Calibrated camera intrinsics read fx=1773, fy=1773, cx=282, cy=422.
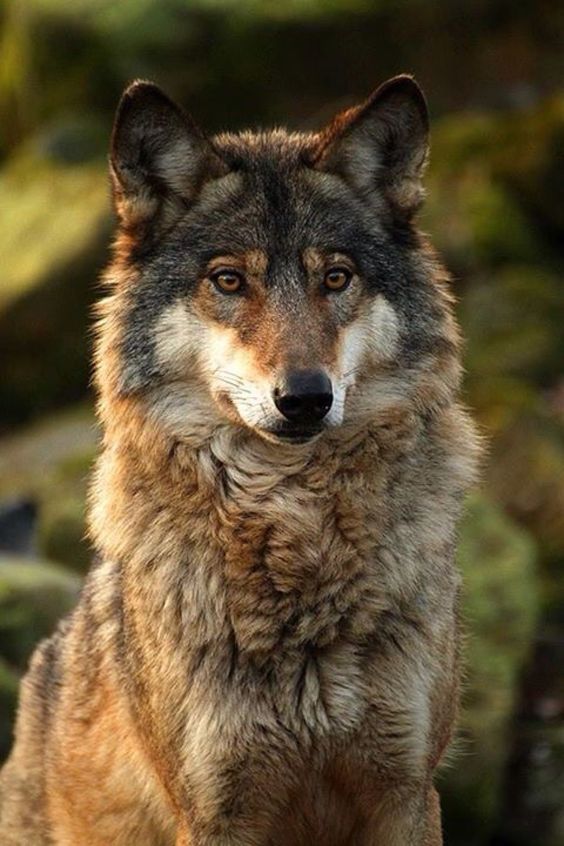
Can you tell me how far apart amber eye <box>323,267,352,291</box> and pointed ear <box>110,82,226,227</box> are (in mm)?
554

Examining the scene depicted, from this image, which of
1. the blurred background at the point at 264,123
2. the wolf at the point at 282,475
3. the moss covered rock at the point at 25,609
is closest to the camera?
the wolf at the point at 282,475

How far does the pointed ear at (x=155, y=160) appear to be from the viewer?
6039 millimetres

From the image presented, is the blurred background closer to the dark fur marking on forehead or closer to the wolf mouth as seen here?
the dark fur marking on forehead

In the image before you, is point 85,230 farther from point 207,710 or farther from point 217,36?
point 207,710

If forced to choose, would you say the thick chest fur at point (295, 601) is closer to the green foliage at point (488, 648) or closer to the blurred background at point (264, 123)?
the green foliage at point (488, 648)

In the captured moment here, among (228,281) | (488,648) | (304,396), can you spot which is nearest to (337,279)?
(228,281)

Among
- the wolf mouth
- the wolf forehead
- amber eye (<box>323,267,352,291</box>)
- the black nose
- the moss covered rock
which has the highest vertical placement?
the wolf forehead

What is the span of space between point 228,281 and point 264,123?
31.9ft

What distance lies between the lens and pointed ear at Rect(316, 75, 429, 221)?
6.14 meters

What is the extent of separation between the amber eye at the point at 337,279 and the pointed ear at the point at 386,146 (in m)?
0.40

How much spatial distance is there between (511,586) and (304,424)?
462cm

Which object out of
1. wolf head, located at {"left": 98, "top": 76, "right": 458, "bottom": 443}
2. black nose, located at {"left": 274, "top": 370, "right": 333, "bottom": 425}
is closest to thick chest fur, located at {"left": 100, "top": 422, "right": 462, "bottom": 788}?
wolf head, located at {"left": 98, "top": 76, "right": 458, "bottom": 443}

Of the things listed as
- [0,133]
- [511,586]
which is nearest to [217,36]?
[0,133]

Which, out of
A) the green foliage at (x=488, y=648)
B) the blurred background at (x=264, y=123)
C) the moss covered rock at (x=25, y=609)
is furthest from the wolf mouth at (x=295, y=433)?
the blurred background at (x=264, y=123)
